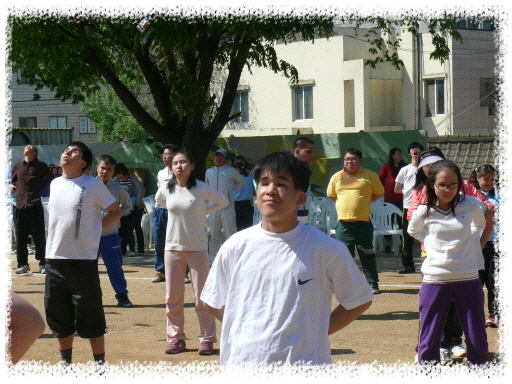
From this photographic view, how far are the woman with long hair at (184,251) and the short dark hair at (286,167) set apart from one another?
3.46 metres

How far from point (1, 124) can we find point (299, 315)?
7.63ft

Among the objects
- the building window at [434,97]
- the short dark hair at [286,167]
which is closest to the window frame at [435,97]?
the building window at [434,97]

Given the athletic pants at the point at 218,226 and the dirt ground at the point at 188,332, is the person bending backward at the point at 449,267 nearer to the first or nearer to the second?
the dirt ground at the point at 188,332

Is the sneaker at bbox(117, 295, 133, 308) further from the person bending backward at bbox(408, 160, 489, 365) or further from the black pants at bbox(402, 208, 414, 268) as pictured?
the person bending backward at bbox(408, 160, 489, 365)

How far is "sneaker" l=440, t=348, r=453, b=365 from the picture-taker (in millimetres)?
5802

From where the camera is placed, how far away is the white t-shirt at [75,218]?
573 cm

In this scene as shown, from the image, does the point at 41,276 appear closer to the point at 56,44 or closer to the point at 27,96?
the point at 56,44

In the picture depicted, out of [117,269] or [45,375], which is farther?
[117,269]

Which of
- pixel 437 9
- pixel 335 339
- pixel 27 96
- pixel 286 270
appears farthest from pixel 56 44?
pixel 27 96

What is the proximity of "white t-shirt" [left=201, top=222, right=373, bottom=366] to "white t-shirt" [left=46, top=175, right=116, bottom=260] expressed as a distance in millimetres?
2756

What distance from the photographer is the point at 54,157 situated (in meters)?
18.5

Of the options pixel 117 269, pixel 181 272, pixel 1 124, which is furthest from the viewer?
pixel 117 269

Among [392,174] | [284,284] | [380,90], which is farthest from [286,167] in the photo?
[380,90]

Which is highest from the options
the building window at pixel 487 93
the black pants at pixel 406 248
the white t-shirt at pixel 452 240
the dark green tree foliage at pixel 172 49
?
the building window at pixel 487 93
